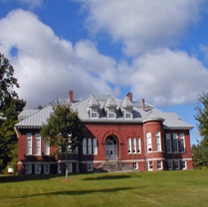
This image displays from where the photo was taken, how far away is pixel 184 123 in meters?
50.4

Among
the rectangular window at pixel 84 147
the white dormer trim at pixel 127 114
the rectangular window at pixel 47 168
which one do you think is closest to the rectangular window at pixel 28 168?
the rectangular window at pixel 47 168

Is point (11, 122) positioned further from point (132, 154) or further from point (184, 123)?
point (184, 123)

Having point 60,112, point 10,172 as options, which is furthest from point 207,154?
point 10,172

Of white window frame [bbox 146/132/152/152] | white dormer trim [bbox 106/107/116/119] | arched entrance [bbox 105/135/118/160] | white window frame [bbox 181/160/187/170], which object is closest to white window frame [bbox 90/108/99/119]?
white dormer trim [bbox 106/107/116/119]

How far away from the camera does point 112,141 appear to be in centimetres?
4881

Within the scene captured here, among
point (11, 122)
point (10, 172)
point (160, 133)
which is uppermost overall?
point (11, 122)

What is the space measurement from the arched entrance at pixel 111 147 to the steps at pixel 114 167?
1.97m

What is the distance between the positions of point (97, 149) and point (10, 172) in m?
19.4

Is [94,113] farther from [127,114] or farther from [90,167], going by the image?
[90,167]

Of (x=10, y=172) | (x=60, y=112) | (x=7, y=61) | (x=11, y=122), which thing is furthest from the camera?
(x=11, y=122)

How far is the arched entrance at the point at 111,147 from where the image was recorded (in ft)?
157

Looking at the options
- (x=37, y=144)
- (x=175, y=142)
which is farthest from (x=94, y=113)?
(x=175, y=142)

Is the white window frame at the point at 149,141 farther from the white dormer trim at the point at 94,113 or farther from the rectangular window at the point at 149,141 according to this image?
the white dormer trim at the point at 94,113

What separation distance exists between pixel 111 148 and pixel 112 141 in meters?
1.10
